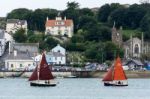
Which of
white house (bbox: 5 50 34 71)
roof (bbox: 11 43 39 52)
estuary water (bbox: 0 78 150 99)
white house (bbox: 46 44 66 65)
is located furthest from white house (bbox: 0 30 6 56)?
estuary water (bbox: 0 78 150 99)

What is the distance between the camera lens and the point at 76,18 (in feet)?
618

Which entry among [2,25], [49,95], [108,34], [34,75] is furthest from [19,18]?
[49,95]

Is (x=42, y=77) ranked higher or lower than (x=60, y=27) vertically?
lower

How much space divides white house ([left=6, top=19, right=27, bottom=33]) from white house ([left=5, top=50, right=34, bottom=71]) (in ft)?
111

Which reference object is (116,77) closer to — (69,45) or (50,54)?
(50,54)

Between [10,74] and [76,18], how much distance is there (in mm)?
51218

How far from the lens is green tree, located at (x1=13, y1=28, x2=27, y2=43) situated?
164m

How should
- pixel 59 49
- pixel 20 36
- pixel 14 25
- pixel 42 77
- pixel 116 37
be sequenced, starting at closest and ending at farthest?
pixel 42 77, pixel 59 49, pixel 20 36, pixel 116 37, pixel 14 25

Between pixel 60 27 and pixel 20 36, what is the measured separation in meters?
19.6

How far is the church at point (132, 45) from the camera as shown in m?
165

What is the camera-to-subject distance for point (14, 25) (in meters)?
181

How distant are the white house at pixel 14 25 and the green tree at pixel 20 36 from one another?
38.0ft

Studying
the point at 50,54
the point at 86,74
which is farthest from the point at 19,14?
the point at 86,74

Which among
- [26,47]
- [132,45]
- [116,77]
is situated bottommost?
[116,77]
